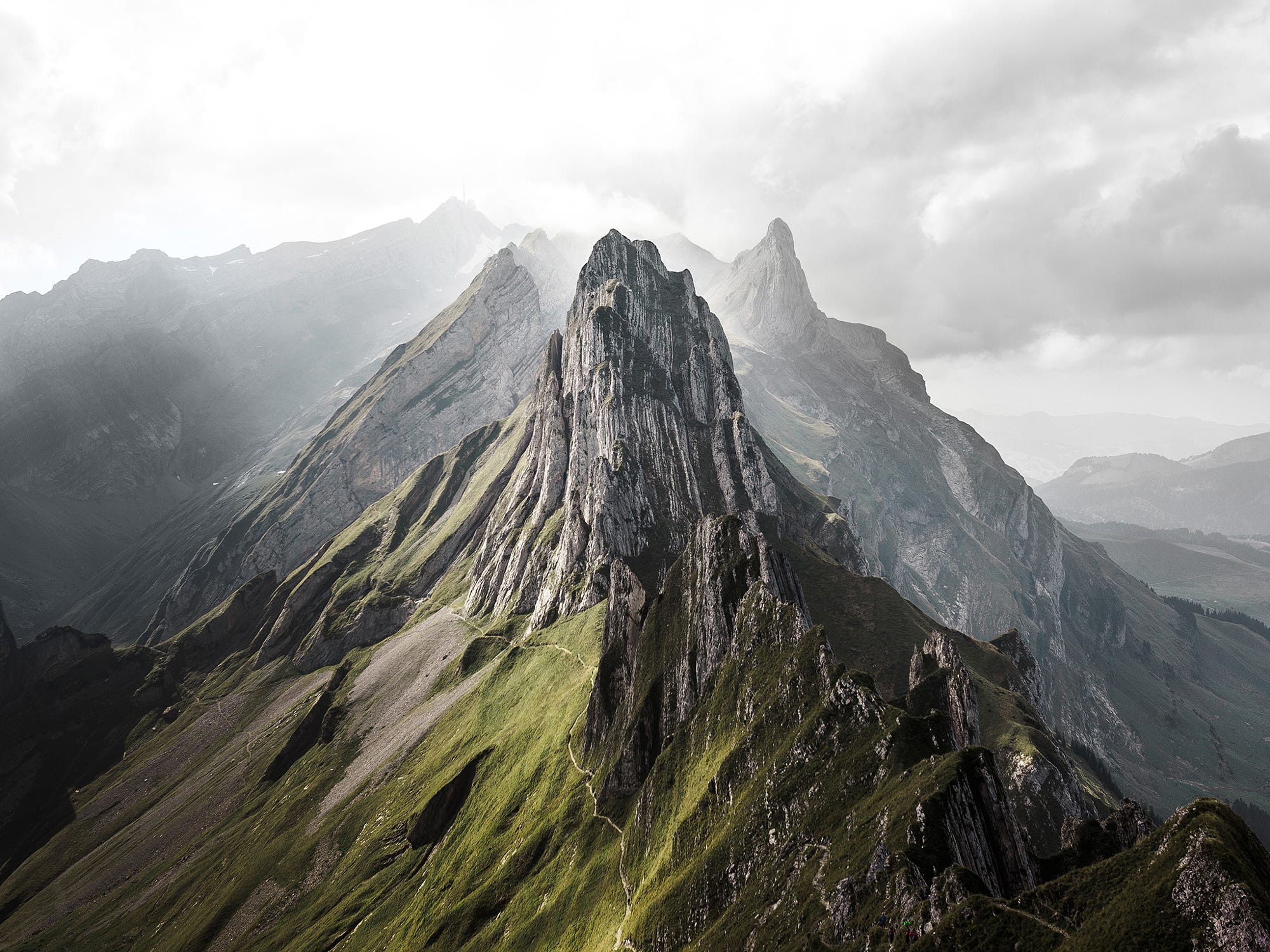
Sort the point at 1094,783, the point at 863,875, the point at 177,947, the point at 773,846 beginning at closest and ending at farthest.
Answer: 1. the point at 863,875
2. the point at 773,846
3. the point at 177,947
4. the point at 1094,783

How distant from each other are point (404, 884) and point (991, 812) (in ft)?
364

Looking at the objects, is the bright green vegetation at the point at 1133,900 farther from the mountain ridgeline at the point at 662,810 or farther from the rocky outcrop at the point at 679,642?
the rocky outcrop at the point at 679,642

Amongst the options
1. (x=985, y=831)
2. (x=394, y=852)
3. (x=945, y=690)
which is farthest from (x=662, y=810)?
(x=394, y=852)

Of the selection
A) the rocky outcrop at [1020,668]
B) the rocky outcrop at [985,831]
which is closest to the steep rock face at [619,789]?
the rocky outcrop at [985,831]

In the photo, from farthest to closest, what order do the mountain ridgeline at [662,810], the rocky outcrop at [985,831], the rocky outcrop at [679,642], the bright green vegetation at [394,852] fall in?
the rocky outcrop at [679,642], the bright green vegetation at [394,852], the rocky outcrop at [985,831], the mountain ridgeline at [662,810]

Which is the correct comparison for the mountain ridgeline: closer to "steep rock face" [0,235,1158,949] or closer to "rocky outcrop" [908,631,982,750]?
"steep rock face" [0,235,1158,949]

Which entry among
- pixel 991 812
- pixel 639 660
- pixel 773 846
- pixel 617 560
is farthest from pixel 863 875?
pixel 617 560

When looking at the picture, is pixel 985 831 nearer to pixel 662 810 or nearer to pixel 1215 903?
pixel 1215 903

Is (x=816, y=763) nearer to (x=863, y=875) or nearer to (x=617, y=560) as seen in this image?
(x=863, y=875)

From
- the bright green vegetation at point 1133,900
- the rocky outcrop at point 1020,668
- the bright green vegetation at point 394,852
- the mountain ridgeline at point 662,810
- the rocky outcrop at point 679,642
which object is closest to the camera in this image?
the bright green vegetation at point 1133,900

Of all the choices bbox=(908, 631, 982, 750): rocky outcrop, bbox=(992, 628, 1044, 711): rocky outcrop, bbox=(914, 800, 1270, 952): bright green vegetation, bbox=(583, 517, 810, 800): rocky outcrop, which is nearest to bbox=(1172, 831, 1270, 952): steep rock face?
bbox=(914, 800, 1270, 952): bright green vegetation

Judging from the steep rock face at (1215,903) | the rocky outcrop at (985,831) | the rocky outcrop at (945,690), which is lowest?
the rocky outcrop at (945,690)

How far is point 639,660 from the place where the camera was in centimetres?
10556

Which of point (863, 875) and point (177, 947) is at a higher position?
point (863, 875)
